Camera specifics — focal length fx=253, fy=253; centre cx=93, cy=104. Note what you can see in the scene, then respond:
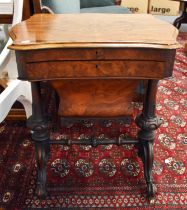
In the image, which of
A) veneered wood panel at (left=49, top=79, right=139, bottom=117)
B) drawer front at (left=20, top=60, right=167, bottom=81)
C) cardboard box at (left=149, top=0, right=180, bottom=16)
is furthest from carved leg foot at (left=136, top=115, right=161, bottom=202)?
cardboard box at (left=149, top=0, right=180, bottom=16)

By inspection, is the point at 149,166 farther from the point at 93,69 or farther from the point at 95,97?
the point at 93,69

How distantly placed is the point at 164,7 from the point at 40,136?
145 inches

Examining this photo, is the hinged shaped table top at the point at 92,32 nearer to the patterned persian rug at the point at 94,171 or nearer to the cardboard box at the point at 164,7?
the patterned persian rug at the point at 94,171

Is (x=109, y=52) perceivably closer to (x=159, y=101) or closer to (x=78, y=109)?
(x=78, y=109)

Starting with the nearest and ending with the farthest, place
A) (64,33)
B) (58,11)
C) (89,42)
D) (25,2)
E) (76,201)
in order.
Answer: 1. (89,42)
2. (64,33)
3. (76,201)
4. (25,2)
5. (58,11)

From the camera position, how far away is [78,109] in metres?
1.34

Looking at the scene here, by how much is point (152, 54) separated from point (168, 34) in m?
0.15

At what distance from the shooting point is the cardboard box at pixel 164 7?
13.5 feet

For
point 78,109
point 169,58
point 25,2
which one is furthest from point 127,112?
point 25,2

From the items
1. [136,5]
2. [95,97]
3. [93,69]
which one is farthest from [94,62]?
[136,5]

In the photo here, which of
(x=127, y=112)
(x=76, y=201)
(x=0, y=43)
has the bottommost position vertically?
(x=76, y=201)

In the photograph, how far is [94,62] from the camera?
962 millimetres

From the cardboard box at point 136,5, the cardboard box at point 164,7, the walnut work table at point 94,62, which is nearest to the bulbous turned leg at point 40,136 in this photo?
the walnut work table at point 94,62

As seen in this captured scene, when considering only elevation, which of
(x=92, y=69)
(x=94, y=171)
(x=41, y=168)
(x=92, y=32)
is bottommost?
(x=94, y=171)
